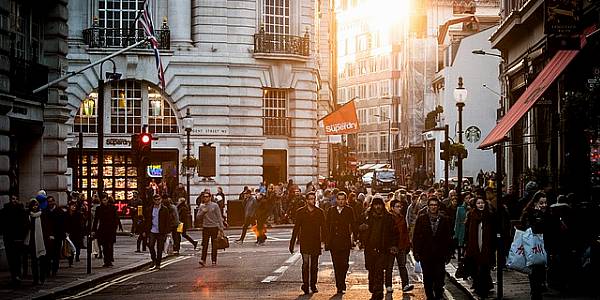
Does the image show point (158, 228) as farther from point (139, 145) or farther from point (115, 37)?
point (115, 37)

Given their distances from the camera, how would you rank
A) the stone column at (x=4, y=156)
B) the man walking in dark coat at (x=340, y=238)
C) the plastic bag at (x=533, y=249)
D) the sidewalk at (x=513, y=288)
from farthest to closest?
1. the stone column at (x=4, y=156)
2. the man walking in dark coat at (x=340, y=238)
3. the sidewalk at (x=513, y=288)
4. the plastic bag at (x=533, y=249)

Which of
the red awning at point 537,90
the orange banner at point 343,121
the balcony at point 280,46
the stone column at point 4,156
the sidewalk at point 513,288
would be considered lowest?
the sidewalk at point 513,288

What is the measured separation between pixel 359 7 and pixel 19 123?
432 feet

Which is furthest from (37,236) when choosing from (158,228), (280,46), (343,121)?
(280,46)

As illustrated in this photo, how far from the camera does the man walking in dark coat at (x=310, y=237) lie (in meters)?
20.7

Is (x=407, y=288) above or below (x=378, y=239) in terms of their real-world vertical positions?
below

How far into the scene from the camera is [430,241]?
1838cm

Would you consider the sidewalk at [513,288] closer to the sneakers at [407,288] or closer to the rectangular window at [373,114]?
the sneakers at [407,288]

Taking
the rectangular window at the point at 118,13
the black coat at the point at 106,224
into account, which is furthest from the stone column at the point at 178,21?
the black coat at the point at 106,224

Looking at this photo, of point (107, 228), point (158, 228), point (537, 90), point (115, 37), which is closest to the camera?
point (537, 90)

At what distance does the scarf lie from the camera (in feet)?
74.0

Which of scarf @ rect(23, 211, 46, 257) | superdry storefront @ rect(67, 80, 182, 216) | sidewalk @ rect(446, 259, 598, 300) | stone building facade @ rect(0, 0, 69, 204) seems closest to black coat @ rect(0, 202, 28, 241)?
scarf @ rect(23, 211, 46, 257)

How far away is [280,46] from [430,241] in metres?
34.8

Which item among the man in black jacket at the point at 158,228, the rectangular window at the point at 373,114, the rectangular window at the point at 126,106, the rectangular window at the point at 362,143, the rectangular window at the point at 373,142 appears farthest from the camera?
the rectangular window at the point at 362,143
